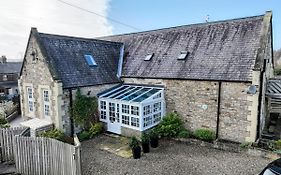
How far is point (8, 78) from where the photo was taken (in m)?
39.5

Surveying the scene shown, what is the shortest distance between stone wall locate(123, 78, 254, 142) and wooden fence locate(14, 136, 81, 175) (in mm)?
7383

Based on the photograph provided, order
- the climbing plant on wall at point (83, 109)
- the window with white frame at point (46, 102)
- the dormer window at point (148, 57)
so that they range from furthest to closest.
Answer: the dormer window at point (148, 57) → the window with white frame at point (46, 102) → the climbing plant on wall at point (83, 109)

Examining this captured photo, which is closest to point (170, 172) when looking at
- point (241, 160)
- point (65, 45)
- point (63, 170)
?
point (241, 160)

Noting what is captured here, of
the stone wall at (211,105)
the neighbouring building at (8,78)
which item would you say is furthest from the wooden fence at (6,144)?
the neighbouring building at (8,78)

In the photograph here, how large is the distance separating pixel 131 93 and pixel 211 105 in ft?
16.7

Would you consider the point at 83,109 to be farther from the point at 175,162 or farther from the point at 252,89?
the point at 252,89

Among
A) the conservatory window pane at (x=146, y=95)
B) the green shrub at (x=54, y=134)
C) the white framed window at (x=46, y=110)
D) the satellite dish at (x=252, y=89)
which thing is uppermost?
the satellite dish at (x=252, y=89)

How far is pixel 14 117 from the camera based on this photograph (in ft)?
68.4

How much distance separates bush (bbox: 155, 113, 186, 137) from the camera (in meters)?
12.9

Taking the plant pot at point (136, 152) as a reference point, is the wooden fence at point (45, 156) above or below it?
above

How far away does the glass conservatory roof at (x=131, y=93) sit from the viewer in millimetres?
13281

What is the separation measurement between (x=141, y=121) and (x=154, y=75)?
3.75 m

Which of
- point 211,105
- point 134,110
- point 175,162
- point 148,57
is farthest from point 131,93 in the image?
point 175,162

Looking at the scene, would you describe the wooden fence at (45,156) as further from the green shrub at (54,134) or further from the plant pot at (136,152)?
the plant pot at (136,152)
